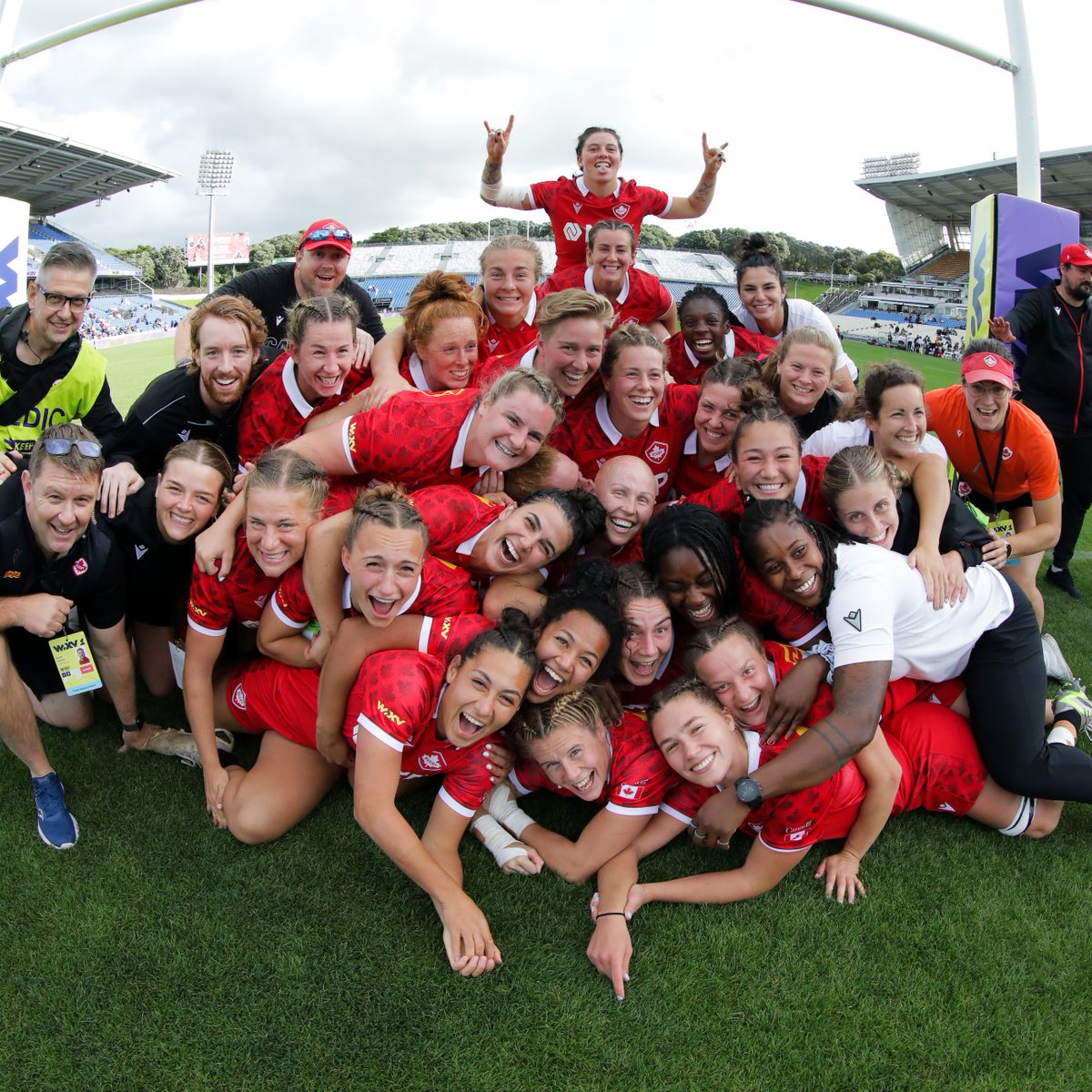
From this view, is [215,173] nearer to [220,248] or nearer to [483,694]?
[220,248]

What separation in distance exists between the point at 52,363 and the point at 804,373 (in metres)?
4.35

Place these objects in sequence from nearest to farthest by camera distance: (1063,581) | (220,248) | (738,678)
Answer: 1. (738,678)
2. (1063,581)
3. (220,248)

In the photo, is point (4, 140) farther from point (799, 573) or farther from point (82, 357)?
point (799, 573)

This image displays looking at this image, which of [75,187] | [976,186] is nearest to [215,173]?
[75,187]

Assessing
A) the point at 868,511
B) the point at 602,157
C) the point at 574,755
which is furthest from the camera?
the point at 602,157

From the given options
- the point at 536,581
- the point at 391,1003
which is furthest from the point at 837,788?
the point at 391,1003

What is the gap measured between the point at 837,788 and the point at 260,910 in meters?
2.21

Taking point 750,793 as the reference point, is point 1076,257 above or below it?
above

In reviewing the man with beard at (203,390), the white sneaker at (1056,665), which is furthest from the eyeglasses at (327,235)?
the white sneaker at (1056,665)

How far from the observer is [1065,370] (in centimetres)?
614

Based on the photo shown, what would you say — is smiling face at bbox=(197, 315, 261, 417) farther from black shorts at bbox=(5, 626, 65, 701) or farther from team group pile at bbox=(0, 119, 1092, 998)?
black shorts at bbox=(5, 626, 65, 701)

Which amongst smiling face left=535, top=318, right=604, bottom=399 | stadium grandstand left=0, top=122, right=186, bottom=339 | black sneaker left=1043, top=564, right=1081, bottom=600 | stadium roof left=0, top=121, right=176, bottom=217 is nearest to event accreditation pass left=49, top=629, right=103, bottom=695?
smiling face left=535, top=318, right=604, bottom=399

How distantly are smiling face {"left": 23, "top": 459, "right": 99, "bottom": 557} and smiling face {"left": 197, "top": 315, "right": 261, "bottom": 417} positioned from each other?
0.96 metres

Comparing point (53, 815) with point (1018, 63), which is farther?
point (1018, 63)
